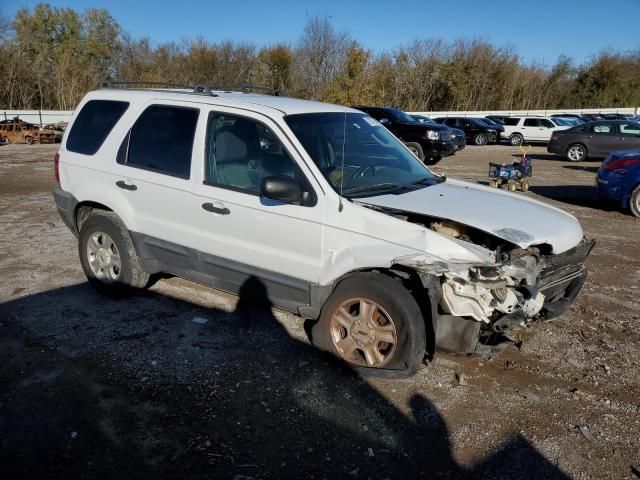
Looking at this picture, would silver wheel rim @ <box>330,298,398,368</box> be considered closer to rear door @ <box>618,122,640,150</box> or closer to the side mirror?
the side mirror

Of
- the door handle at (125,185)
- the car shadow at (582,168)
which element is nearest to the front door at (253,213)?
the door handle at (125,185)

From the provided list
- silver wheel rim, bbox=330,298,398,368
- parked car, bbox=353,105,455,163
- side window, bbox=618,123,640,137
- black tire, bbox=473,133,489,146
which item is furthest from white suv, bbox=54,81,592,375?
black tire, bbox=473,133,489,146

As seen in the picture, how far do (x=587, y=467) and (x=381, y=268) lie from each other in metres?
1.65

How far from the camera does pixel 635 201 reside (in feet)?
31.0

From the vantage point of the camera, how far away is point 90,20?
155 feet

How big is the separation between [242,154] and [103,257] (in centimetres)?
195

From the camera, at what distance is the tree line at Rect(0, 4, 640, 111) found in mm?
38250

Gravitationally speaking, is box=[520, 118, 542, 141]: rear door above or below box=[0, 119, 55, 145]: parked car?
above

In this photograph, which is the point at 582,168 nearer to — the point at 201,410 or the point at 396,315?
the point at 396,315

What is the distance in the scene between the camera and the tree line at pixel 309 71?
3825 centimetres

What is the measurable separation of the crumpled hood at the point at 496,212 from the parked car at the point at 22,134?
2674 centimetres

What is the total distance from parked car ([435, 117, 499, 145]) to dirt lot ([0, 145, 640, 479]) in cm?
2515

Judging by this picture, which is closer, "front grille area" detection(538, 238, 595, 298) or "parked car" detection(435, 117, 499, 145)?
"front grille area" detection(538, 238, 595, 298)

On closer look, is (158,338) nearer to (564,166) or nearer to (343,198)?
(343,198)
